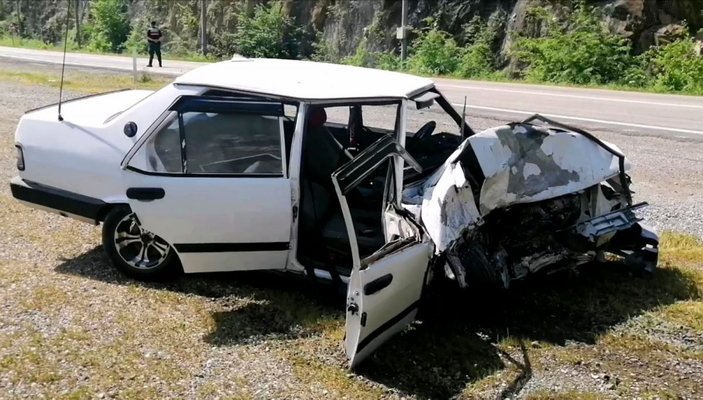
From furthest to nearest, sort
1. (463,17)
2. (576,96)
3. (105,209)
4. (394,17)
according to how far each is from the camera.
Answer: (394,17)
(463,17)
(576,96)
(105,209)

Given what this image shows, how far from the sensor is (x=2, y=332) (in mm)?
4746

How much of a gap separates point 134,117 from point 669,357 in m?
4.06

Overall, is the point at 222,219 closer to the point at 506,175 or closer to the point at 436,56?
the point at 506,175

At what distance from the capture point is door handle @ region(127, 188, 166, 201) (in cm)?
511

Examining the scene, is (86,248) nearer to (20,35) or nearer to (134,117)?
(134,117)

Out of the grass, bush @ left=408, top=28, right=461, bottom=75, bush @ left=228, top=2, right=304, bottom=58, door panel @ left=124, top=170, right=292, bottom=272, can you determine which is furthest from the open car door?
bush @ left=228, top=2, right=304, bottom=58

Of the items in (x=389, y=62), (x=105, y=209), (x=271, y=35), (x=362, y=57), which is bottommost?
(x=105, y=209)

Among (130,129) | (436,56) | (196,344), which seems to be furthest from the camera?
(436,56)

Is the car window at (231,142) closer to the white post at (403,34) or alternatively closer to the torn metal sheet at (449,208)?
the torn metal sheet at (449,208)

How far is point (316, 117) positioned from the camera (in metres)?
5.44

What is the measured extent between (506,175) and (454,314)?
104 cm

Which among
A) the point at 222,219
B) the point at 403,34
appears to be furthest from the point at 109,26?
the point at 222,219

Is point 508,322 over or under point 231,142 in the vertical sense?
under

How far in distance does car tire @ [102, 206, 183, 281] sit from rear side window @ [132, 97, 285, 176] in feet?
1.91
